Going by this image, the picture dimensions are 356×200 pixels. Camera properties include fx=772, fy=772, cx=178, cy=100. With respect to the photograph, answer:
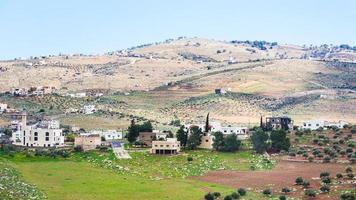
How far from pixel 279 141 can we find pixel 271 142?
139 centimetres

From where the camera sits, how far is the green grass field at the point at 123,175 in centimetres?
6032

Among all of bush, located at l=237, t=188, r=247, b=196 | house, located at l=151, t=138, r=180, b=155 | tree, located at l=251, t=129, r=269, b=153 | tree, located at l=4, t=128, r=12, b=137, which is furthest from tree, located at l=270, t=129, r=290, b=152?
tree, located at l=4, t=128, r=12, b=137

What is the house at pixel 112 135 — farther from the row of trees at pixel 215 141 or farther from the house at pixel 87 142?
the row of trees at pixel 215 141

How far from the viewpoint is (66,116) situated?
139000mm

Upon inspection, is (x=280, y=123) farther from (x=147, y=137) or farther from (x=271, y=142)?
(x=147, y=137)

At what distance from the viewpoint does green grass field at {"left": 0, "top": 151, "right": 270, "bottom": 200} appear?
2375 inches

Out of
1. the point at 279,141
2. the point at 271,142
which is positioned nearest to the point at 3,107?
the point at 271,142

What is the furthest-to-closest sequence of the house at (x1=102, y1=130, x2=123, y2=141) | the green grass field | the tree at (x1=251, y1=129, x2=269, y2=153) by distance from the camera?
the house at (x1=102, y1=130, x2=123, y2=141) < the tree at (x1=251, y1=129, x2=269, y2=153) < the green grass field

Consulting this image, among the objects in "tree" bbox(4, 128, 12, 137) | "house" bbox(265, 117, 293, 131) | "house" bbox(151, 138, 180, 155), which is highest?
"house" bbox(265, 117, 293, 131)

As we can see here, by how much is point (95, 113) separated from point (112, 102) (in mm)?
21012

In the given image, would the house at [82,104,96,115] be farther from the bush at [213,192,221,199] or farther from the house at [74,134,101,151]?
the bush at [213,192,221,199]

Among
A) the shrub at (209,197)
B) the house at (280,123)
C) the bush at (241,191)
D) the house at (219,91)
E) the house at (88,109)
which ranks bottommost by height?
the shrub at (209,197)

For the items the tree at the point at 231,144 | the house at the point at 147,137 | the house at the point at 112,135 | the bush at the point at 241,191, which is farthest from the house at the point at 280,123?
the bush at the point at 241,191

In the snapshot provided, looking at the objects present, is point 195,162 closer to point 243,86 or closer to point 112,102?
point 112,102
